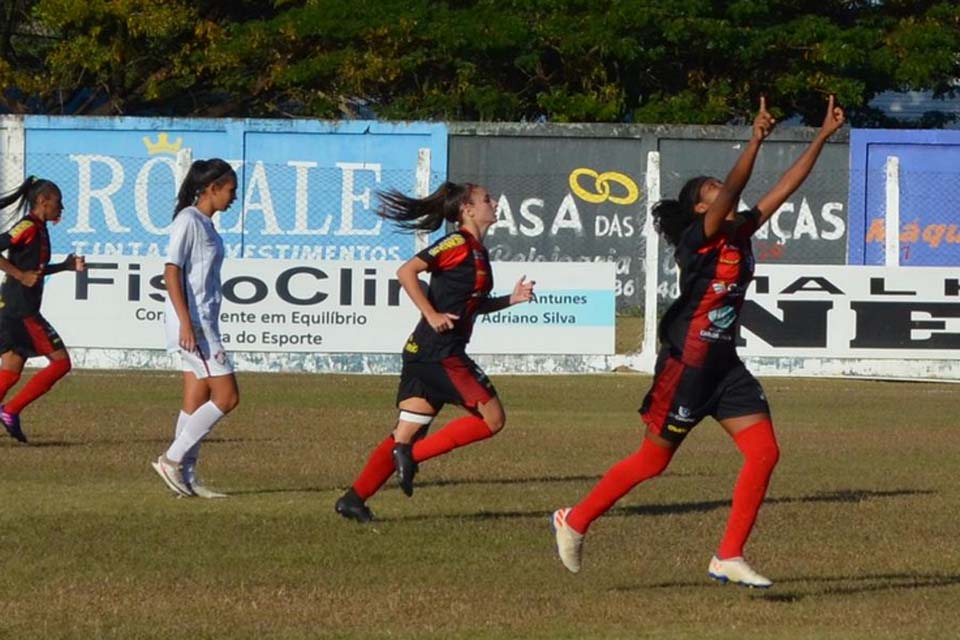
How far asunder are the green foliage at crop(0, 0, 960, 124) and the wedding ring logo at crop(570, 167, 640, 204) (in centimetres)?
240

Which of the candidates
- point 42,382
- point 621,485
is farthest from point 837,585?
point 42,382

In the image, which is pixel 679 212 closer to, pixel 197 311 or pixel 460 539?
pixel 460 539

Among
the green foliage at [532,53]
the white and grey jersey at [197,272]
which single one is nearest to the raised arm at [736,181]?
the white and grey jersey at [197,272]

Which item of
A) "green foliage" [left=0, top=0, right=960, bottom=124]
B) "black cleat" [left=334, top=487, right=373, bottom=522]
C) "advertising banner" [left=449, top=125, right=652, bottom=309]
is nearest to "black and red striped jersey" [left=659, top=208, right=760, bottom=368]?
"black cleat" [left=334, top=487, right=373, bottom=522]

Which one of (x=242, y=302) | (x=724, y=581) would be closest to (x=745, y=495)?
(x=724, y=581)

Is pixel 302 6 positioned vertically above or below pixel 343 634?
above

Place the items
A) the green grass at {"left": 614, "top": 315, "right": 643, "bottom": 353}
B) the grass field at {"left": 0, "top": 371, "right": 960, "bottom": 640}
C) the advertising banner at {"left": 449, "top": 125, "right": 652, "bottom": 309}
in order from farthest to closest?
1. the advertising banner at {"left": 449, "top": 125, "right": 652, "bottom": 309}
2. the green grass at {"left": 614, "top": 315, "right": 643, "bottom": 353}
3. the grass field at {"left": 0, "top": 371, "right": 960, "bottom": 640}

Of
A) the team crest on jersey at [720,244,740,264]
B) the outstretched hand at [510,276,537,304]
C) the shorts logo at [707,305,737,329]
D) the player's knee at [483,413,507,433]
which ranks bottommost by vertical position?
the player's knee at [483,413,507,433]

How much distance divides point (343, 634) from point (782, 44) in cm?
2907

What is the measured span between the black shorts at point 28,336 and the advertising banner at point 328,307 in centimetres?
719

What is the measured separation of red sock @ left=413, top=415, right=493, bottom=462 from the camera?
1012 centimetres

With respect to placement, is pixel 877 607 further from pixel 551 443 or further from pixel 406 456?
pixel 551 443

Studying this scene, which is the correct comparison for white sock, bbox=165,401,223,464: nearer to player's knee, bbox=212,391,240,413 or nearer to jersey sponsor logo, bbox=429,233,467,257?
player's knee, bbox=212,391,240,413

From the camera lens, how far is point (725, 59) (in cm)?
3547
